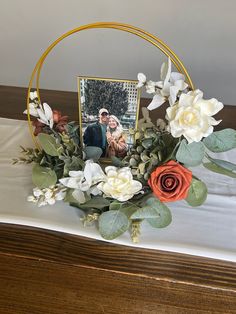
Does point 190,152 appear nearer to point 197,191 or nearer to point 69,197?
point 197,191

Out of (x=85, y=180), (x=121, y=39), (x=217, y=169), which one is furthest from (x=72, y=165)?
(x=121, y=39)

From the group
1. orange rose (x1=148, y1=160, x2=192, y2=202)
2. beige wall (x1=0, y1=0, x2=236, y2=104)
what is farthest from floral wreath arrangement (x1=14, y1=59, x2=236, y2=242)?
beige wall (x1=0, y1=0, x2=236, y2=104)

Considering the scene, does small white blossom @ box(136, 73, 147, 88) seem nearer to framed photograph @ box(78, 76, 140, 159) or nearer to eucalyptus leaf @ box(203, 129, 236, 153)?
framed photograph @ box(78, 76, 140, 159)

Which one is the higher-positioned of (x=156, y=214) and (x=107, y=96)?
(x=107, y=96)

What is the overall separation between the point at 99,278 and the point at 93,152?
0.24m

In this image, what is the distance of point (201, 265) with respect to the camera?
23.6 inches

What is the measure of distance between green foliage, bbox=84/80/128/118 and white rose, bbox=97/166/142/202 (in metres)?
0.14

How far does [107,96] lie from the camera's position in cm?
70

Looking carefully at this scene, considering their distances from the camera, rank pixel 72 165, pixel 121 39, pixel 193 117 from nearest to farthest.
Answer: pixel 193 117 → pixel 72 165 → pixel 121 39

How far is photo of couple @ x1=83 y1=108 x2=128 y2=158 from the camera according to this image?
2.36 ft

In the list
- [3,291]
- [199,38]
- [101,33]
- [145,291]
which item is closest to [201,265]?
[145,291]

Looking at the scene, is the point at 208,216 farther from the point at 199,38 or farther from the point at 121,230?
the point at 199,38

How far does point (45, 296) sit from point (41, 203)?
17 cm

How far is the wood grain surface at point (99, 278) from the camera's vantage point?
583 mm
